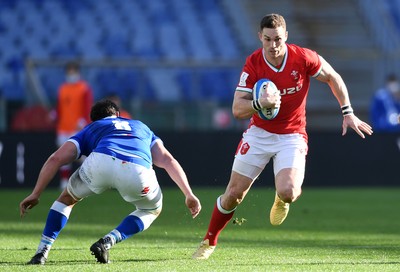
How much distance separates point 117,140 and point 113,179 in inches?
12.3

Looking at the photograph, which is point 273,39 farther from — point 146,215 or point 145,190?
point 146,215

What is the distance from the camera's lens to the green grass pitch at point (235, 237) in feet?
25.3

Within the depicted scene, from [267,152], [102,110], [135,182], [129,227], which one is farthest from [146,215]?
[267,152]

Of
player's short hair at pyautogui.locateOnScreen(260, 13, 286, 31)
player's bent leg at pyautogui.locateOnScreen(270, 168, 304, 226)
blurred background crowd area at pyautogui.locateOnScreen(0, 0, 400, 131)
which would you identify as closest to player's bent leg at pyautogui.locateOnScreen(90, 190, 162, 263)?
player's bent leg at pyautogui.locateOnScreen(270, 168, 304, 226)

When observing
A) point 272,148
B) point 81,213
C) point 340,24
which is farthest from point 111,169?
point 340,24

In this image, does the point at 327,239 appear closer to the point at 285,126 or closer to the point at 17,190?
the point at 285,126

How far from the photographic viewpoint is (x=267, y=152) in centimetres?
845

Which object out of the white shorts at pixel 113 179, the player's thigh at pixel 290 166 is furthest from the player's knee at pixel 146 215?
the player's thigh at pixel 290 166

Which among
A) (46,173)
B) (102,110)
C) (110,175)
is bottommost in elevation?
(110,175)

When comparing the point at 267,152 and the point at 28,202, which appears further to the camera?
the point at 267,152

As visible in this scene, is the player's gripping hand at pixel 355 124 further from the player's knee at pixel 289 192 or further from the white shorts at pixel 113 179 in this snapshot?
the white shorts at pixel 113 179

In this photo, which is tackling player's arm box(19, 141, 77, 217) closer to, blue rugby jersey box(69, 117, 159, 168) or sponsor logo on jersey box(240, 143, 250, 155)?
blue rugby jersey box(69, 117, 159, 168)

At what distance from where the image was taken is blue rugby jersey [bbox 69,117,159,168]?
7.72 meters

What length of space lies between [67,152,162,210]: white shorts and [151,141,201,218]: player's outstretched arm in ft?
0.54
